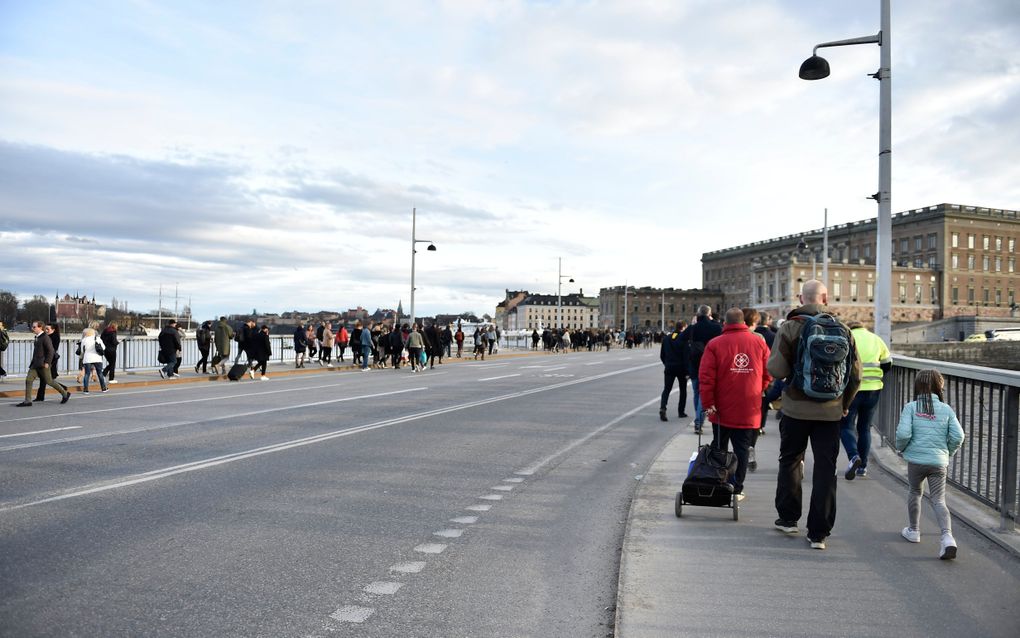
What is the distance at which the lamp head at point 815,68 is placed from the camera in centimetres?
1317

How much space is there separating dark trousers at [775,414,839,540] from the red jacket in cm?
77

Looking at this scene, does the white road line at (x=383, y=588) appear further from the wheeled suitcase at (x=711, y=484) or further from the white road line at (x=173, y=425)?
the white road line at (x=173, y=425)

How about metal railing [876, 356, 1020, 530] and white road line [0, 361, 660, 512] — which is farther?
white road line [0, 361, 660, 512]

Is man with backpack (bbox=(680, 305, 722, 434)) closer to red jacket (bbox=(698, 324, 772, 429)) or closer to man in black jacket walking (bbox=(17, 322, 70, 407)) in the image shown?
red jacket (bbox=(698, 324, 772, 429))

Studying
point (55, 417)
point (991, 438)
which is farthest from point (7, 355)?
point (991, 438)

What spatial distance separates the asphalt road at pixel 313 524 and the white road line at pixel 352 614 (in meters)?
0.02

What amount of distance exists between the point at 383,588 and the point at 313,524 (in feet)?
5.55

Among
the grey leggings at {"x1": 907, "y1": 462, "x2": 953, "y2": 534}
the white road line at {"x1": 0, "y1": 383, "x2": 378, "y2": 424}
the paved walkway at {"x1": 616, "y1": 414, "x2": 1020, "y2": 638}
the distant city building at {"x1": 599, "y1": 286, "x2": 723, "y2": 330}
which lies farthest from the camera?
the distant city building at {"x1": 599, "y1": 286, "x2": 723, "y2": 330}

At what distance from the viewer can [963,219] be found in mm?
124562

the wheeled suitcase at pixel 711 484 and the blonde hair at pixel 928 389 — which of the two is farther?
the wheeled suitcase at pixel 711 484

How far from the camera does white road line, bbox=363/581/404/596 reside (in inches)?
190

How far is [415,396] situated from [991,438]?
528 inches

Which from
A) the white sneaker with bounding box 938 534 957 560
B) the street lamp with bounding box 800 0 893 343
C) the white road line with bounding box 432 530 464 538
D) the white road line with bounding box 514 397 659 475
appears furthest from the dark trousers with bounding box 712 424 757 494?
the street lamp with bounding box 800 0 893 343

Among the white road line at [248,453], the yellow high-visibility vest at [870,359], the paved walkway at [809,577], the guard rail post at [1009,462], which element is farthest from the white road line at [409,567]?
the yellow high-visibility vest at [870,359]
